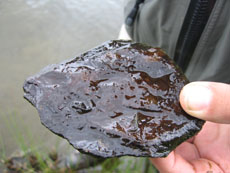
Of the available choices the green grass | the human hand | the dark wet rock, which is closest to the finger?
the human hand

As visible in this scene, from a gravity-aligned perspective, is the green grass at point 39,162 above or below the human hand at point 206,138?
below

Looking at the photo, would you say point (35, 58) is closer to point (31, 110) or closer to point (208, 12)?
point (31, 110)

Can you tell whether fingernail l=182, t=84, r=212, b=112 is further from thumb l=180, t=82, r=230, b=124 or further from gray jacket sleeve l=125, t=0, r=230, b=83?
gray jacket sleeve l=125, t=0, r=230, b=83

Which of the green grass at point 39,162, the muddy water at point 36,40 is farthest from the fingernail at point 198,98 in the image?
the muddy water at point 36,40

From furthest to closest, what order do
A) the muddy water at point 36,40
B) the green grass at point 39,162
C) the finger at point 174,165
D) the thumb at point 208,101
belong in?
the muddy water at point 36,40, the green grass at point 39,162, the finger at point 174,165, the thumb at point 208,101

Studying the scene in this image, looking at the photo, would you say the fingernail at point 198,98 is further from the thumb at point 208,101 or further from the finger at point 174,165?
the finger at point 174,165

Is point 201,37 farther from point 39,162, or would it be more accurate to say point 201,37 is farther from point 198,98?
point 39,162

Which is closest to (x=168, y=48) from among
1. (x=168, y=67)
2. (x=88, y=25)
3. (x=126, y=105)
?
(x=168, y=67)

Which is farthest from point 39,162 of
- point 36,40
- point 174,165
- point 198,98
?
point 36,40
